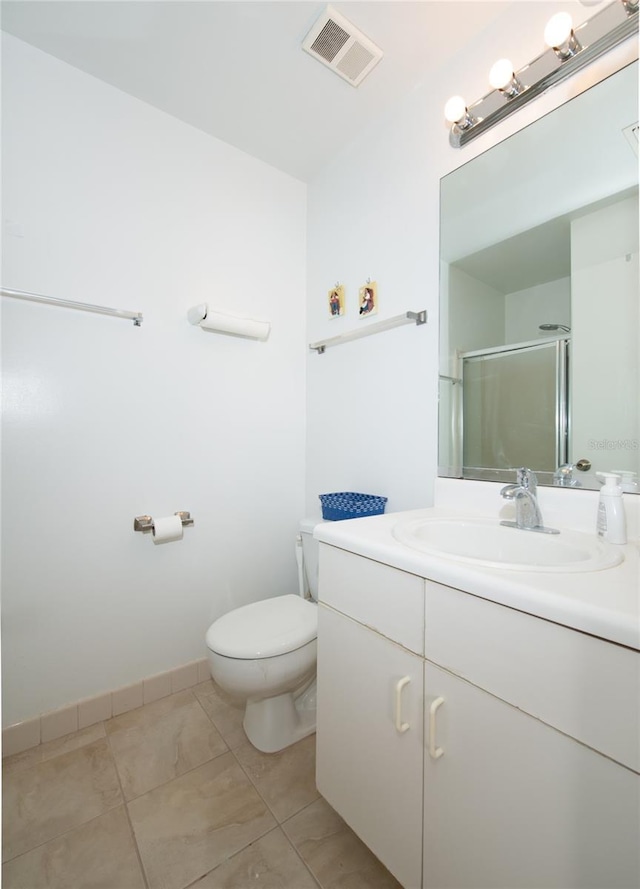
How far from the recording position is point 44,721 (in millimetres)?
1376

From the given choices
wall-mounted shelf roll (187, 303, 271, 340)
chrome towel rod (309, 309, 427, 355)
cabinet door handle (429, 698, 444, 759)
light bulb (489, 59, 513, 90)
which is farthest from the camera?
wall-mounted shelf roll (187, 303, 271, 340)

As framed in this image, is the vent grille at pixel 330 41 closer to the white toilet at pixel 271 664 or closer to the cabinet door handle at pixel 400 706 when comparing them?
the cabinet door handle at pixel 400 706

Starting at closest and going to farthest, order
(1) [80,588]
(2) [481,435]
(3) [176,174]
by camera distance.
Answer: (2) [481,435]
(1) [80,588]
(3) [176,174]

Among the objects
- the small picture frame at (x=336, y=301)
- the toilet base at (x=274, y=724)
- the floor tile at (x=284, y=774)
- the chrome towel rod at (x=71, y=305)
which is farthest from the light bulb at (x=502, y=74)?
the floor tile at (x=284, y=774)

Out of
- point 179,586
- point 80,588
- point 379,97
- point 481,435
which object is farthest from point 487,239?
point 80,588

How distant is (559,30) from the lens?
992 mm

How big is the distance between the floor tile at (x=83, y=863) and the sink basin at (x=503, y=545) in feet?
3.60

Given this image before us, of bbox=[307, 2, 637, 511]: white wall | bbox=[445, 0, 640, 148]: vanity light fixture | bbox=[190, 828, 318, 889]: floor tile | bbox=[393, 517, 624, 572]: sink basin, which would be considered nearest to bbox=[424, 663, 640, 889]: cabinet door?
bbox=[393, 517, 624, 572]: sink basin

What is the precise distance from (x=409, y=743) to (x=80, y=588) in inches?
50.8

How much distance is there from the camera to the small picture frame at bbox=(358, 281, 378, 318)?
1.66 m

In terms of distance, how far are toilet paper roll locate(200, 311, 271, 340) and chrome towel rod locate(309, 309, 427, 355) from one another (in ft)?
0.96

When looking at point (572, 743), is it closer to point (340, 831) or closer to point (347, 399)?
point (340, 831)

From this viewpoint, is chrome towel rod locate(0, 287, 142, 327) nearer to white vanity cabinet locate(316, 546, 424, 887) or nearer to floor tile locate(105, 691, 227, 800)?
white vanity cabinet locate(316, 546, 424, 887)

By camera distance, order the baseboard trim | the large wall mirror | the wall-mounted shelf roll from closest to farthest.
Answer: the large wall mirror → the baseboard trim → the wall-mounted shelf roll
